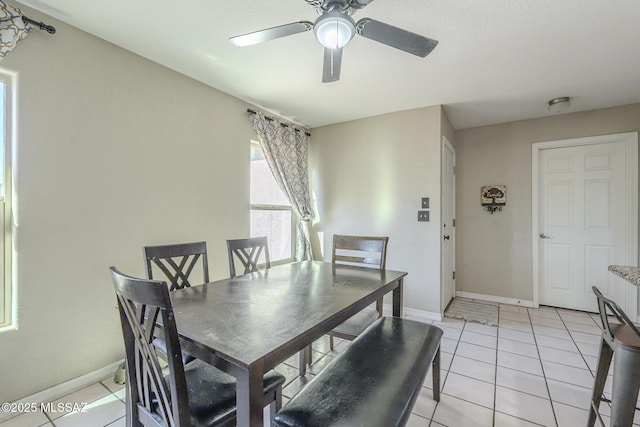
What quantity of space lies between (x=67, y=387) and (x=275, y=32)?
2591mm

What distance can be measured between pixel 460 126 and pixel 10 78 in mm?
4505

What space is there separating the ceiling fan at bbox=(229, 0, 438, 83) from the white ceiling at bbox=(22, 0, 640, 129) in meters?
0.27

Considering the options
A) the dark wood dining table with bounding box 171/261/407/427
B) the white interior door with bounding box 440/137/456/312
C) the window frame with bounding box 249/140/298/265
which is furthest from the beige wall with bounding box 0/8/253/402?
the white interior door with bounding box 440/137/456/312

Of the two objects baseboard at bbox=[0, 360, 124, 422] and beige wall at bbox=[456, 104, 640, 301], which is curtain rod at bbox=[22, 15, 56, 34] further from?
beige wall at bbox=[456, 104, 640, 301]

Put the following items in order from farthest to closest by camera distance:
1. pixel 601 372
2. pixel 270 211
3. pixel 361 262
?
pixel 270 211 < pixel 361 262 < pixel 601 372

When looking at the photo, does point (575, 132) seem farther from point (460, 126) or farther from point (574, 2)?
point (574, 2)

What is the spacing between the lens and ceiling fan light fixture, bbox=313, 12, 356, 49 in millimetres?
1410

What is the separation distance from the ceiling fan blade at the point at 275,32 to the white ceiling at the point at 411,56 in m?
0.26

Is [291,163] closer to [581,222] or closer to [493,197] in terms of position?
[493,197]

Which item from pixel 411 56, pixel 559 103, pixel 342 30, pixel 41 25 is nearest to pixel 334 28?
pixel 342 30

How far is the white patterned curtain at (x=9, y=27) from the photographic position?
5.19 feet

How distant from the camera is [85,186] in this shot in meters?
1.97

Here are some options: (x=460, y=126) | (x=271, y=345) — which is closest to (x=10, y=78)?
(x=271, y=345)

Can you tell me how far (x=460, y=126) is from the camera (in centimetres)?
401
